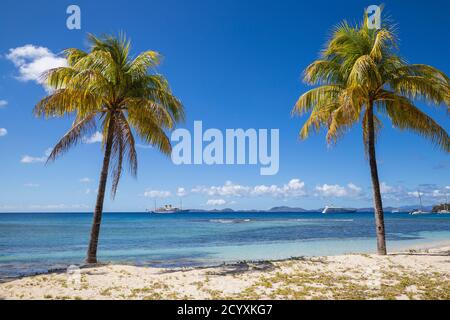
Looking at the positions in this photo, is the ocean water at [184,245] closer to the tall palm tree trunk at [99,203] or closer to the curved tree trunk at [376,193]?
the tall palm tree trunk at [99,203]

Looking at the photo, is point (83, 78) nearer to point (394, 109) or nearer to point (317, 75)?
point (317, 75)

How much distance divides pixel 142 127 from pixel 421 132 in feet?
34.6

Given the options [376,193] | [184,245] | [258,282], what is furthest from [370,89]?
[184,245]

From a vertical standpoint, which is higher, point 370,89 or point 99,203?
point 370,89

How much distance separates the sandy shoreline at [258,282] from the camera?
7762mm

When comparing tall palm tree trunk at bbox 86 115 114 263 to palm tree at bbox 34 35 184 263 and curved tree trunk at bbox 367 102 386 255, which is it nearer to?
palm tree at bbox 34 35 184 263

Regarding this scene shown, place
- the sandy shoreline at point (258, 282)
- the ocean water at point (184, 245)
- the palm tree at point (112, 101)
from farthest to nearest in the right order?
the ocean water at point (184, 245) → the palm tree at point (112, 101) → the sandy shoreline at point (258, 282)

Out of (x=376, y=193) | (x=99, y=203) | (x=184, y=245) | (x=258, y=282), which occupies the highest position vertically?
(x=376, y=193)

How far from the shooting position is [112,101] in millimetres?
12547

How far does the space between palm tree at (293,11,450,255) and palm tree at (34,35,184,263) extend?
5.57m

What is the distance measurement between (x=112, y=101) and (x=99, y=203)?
12.0ft

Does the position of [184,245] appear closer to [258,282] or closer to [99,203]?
[99,203]

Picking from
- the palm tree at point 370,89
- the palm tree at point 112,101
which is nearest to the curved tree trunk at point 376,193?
the palm tree at point 370,89
